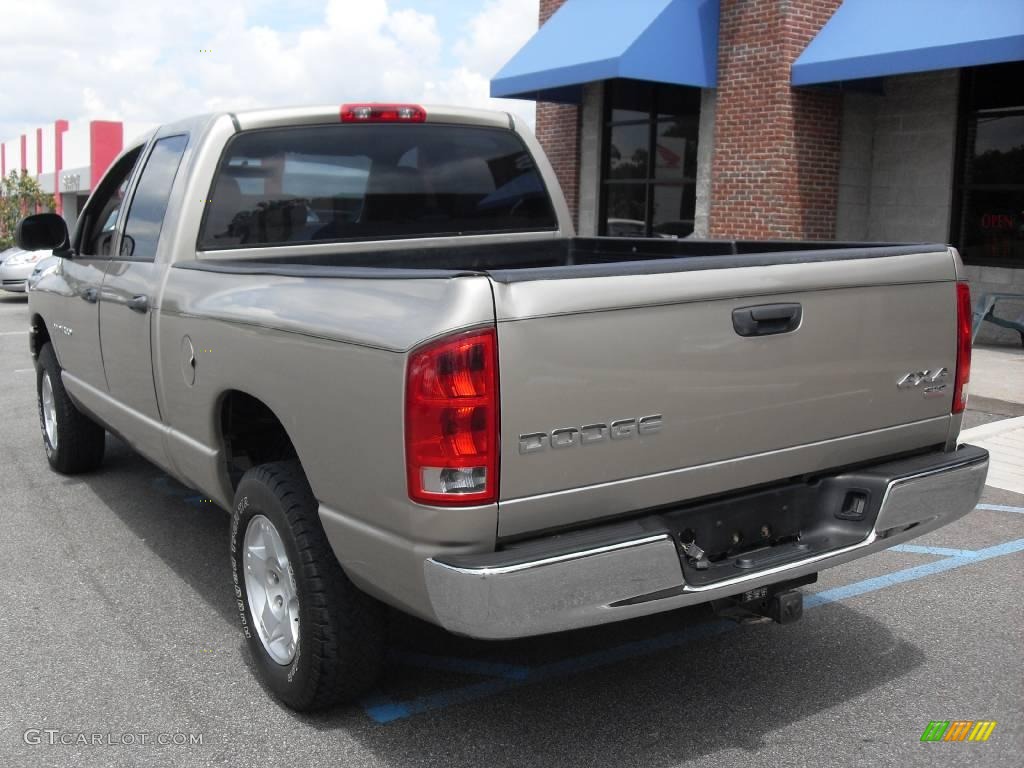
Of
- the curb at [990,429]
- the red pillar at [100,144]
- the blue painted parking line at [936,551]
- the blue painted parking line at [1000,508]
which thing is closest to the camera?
the blue painted parking line at [936,551]

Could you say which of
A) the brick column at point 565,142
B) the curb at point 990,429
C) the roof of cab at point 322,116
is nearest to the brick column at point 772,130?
the brick column at point 565,142

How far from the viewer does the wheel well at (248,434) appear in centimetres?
392

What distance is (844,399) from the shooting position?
339cm

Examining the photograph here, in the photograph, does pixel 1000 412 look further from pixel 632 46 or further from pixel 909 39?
pixel 632 46

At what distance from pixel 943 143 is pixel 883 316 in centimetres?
1128

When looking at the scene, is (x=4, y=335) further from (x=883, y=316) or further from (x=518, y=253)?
(x=883, y=316)

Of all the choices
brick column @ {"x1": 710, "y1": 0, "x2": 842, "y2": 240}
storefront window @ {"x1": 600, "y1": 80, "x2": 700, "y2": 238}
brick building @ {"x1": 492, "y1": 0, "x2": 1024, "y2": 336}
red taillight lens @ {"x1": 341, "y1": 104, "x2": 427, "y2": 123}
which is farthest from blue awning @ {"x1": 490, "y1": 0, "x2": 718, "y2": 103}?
red taillight lens @ {"x1": 341, "y1": 104, "x2": 427, "y2": 123}

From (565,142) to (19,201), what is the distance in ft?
92.0

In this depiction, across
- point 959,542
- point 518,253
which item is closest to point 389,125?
point 518,253

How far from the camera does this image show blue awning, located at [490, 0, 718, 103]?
1334cm

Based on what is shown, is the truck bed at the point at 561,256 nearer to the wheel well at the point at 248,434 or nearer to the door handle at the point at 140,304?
the door handle at the point at 140,304

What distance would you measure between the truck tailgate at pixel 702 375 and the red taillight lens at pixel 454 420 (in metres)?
0.04

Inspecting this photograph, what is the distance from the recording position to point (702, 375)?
3.04 meters

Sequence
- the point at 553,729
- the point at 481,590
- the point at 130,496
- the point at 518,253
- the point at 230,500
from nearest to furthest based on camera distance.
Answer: the point at 481,590, the point at 553,729, the point at 230,500, the point at 518,253, the point at 130,496
